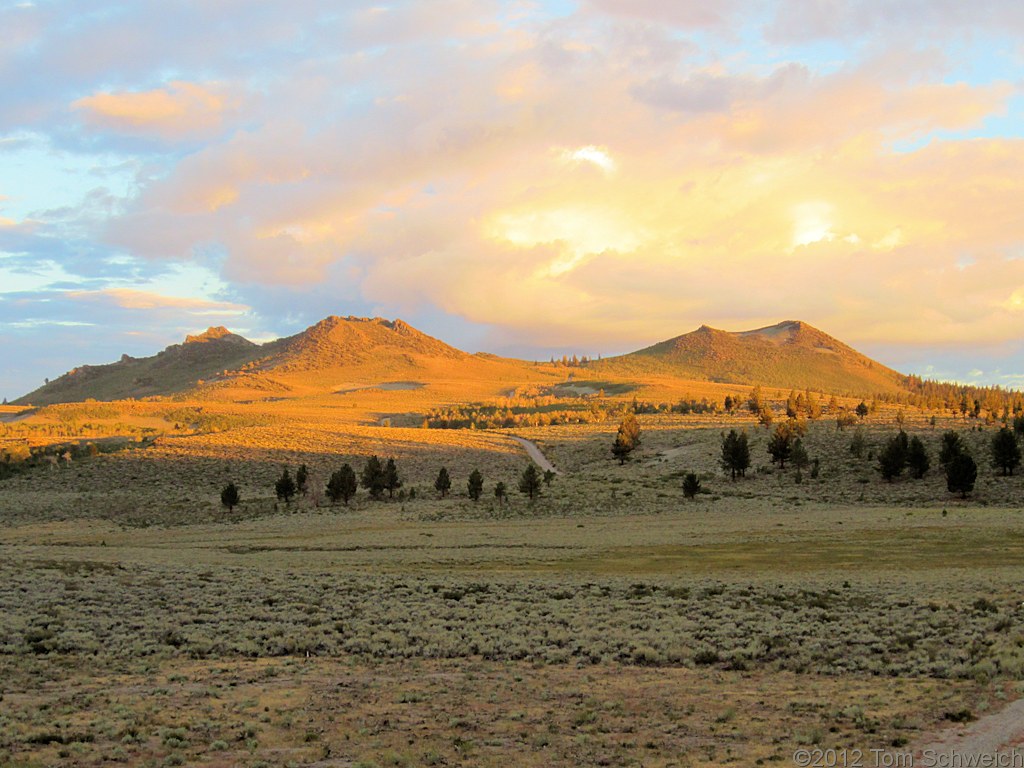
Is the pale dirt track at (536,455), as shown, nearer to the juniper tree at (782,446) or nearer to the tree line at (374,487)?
the tree line at (374,487)

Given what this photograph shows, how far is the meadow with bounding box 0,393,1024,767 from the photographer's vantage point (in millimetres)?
13109

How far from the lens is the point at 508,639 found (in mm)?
20656

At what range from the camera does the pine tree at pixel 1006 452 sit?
73.4m

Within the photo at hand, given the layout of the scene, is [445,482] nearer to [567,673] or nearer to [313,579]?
[313,579]

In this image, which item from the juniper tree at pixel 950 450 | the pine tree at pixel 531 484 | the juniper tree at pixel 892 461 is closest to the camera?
the pine tree at pixel 531 484

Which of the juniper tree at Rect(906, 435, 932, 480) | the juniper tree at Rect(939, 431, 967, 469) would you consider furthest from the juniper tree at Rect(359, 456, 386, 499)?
the juniper tree at Rect(939, 431, 967, 469)

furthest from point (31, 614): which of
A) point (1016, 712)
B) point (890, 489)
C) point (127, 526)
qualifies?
point (890, 489)

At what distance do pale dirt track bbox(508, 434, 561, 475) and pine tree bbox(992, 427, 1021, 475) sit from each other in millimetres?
46073

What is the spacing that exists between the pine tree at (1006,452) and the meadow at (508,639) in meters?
19.0

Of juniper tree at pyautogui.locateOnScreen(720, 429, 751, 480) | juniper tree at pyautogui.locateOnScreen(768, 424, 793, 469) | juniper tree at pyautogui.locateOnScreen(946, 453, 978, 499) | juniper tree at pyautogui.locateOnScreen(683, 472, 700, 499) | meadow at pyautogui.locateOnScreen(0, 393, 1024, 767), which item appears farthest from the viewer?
juniper tree at pyautogui.locateOnScreen(768, 424, 793, 469)

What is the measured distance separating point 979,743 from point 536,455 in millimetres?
100677

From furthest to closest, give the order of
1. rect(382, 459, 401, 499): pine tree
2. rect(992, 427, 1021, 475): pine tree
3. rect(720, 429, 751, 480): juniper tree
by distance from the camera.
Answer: rect(720, 429, 751, 480): juniper tree
rect(382, 459, 401, 499): pine tree
rect(992, 427, 1021, 475): pine tree

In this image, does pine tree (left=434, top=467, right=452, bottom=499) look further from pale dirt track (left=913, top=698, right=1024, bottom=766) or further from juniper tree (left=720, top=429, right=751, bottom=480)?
pale dirt track (left=913, top=698, right=1024, bottom=766)

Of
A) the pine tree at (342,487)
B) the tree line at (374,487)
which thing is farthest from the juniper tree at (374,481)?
the pine tree at (342,487)
